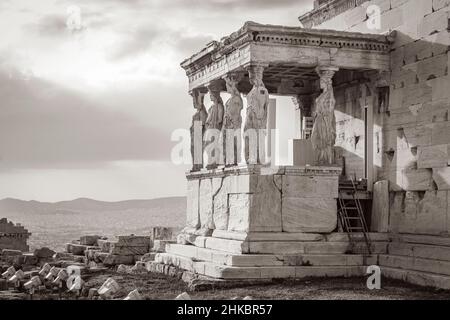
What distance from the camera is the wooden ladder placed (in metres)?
16.4

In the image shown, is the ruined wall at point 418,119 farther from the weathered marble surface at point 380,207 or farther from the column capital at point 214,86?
the column capital at point 214,86

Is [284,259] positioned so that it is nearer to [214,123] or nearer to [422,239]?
[422,239]

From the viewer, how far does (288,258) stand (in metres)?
15.7

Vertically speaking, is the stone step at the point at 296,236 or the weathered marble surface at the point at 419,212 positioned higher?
the weathered marble surface at the point at 419,212

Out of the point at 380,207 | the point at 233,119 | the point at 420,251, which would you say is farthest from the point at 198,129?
the point at 420,251

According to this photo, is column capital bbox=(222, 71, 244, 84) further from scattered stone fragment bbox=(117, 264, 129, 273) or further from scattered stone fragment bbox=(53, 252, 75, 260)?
scattered stone fragment bbox=(53, 252, 75, 260)

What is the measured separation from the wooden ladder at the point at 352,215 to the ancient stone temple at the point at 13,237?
1563cm

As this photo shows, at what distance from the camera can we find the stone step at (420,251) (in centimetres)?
1488

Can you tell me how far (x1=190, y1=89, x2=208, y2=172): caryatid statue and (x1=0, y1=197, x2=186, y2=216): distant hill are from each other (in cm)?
9229

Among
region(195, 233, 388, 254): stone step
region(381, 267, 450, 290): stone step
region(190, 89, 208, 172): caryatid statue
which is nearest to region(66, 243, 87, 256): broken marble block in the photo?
region(190, 89, 208, 172): caryatid statue

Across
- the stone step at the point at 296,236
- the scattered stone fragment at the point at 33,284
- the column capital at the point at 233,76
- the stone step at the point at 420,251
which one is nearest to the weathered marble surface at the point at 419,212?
the stone step at the point at 420,251

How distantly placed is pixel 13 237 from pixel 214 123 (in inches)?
548
